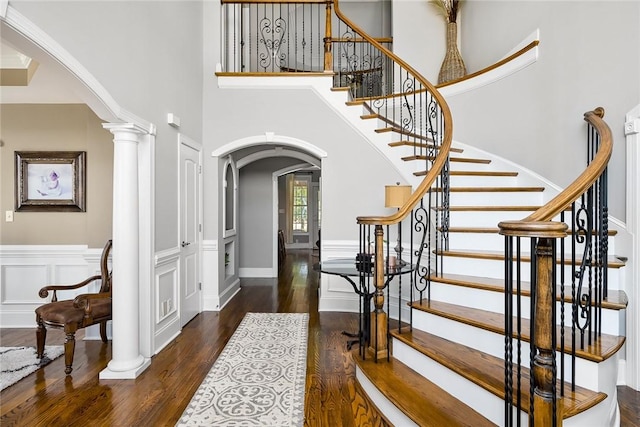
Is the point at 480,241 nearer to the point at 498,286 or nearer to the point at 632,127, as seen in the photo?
the point at 498,286

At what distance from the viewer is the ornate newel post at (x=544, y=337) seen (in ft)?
4.11

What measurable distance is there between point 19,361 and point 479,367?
3.73m

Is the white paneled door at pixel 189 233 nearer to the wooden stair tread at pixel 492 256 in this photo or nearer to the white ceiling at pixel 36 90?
the white ceiling at pixel 36 90

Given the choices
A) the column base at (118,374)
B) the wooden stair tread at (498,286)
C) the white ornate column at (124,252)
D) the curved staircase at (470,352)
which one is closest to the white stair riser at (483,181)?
the curved staircase at (470,352)

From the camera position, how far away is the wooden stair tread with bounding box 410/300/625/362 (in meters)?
1.70

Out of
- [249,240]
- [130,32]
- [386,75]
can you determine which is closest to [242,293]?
[249,240]

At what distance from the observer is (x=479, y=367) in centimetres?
192

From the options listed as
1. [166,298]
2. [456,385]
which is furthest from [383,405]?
[166,298]

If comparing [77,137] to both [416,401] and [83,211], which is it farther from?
[416,401]

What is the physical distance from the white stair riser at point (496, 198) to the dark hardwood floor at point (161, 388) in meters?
1.67

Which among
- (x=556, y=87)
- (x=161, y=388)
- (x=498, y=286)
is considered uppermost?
(x=556, y=87)

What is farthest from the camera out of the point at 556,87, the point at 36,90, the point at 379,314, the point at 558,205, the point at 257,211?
the point at 257,211

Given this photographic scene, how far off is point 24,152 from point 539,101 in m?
5.74

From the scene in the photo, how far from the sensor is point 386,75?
638 centimetres
